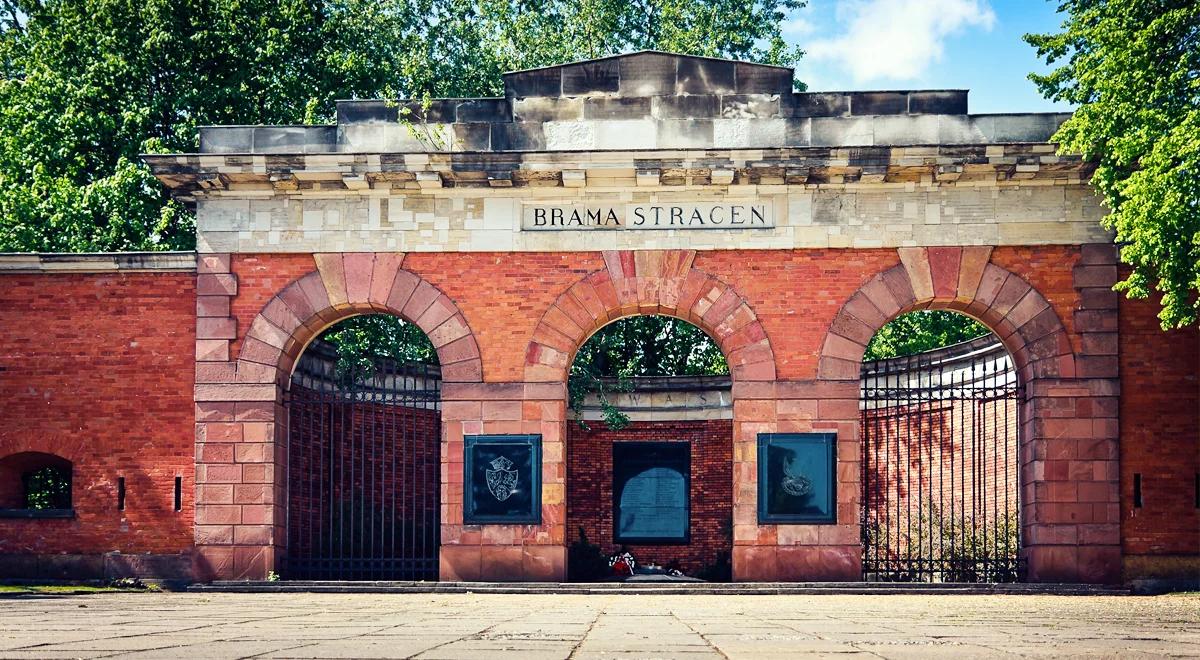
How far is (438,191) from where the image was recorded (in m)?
20.4

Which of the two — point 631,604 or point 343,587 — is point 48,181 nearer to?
point 343,587

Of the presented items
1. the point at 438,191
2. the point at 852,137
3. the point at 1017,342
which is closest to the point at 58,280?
the point at 438,191

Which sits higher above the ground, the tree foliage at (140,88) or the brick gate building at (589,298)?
the tree foliage at (140,88)

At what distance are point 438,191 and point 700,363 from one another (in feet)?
41.3

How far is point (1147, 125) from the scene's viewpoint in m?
17.0

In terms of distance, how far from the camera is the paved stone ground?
7.49 metres

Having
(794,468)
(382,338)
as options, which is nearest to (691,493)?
(382,338)

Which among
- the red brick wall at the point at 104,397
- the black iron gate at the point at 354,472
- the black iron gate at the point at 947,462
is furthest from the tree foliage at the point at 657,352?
the red brick wall at the point at 104,397

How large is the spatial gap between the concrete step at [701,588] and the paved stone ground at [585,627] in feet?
5.82

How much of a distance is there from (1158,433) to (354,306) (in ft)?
36.4

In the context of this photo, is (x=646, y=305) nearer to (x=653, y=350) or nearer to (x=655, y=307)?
(x=655, y=307)

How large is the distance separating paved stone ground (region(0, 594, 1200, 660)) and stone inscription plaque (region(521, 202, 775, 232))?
5722 mm

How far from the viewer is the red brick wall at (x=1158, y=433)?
19.7m

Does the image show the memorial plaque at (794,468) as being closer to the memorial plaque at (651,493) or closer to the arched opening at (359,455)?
the arched opening at (359,455)
